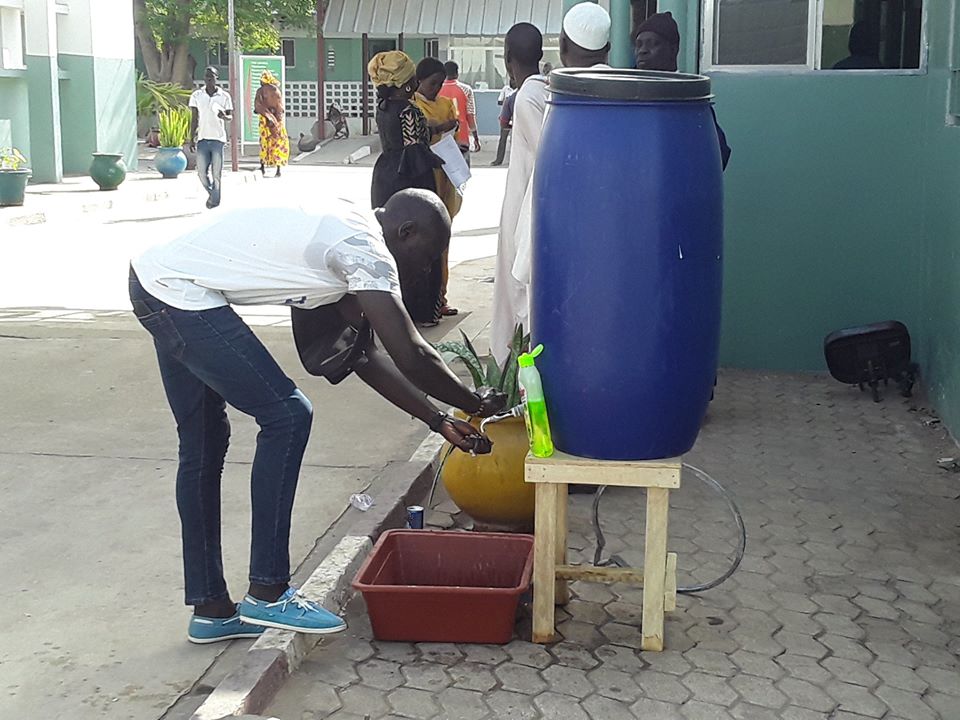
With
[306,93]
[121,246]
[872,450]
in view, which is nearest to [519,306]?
[872,450]

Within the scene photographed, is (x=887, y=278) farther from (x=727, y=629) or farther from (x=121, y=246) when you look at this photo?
(x=121, y=246)

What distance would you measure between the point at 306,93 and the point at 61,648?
94.1ft

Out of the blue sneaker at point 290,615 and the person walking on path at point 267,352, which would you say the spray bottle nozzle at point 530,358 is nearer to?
the person walking on path at point 267,352

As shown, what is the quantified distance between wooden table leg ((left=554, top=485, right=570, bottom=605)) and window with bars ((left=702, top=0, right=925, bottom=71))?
366 cm

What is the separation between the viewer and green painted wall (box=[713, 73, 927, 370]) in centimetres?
646

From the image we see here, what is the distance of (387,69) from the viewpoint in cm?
710

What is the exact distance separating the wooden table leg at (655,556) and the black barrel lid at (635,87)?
3.50 feet

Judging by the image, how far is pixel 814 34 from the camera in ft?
21.6

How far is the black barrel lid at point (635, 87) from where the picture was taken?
3275mm

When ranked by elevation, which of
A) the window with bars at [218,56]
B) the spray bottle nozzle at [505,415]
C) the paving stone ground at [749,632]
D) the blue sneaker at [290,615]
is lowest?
the paving stone ground at [749,632]

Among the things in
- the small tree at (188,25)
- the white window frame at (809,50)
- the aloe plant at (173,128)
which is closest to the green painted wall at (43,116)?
the aloe plant at (173,128)

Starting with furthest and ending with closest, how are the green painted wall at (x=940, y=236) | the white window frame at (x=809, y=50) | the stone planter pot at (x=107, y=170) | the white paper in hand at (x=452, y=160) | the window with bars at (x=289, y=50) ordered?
the window with bars at (x=289, y=50)
the stone planter pot at (x=107, y=170)
the white paper in hand at (x=452, y=160)
the white window frame at (x=809, y=50)
the green painted wall at (x=940, y=236)

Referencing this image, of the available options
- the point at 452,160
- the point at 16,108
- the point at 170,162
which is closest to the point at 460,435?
the point at 452,160

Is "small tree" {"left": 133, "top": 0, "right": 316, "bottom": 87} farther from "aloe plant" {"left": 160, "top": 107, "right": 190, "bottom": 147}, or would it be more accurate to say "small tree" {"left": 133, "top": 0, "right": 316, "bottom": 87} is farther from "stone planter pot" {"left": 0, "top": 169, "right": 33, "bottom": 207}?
"stone planter pot" {"left": 0, "top": 169, "right": 33, "bottom": 207}
